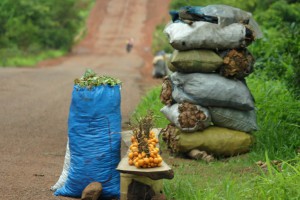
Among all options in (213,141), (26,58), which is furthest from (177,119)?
(26,58)

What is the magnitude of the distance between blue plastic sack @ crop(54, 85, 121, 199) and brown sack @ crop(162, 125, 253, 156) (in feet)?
8.25

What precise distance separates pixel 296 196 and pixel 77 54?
1269 inches

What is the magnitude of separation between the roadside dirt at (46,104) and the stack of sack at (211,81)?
1.73 m

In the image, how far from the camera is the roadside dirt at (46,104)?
7.48 metres

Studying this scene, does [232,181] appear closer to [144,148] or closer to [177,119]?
[144,148]

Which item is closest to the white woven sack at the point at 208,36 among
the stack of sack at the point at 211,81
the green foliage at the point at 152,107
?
the stack of sack at the point at 211,81

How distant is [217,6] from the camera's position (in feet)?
29.6

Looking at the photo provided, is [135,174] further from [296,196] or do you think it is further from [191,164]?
[191,164]

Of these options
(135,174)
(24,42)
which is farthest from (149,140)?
(24,42)

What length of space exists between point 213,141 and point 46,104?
6901 millimetres

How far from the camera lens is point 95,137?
6406 mm

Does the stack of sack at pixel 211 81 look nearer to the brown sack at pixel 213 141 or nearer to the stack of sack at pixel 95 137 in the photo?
the brown sack at pixel 213 141

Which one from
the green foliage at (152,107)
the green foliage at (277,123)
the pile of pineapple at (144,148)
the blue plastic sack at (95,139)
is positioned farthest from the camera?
the green foliage at (152,107)

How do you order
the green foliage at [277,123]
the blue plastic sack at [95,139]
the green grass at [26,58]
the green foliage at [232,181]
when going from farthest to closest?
the green grass at [26,58], the green foliage at [277,123], the blue plastic sack at [95,139], the green foliage at [232,181]
